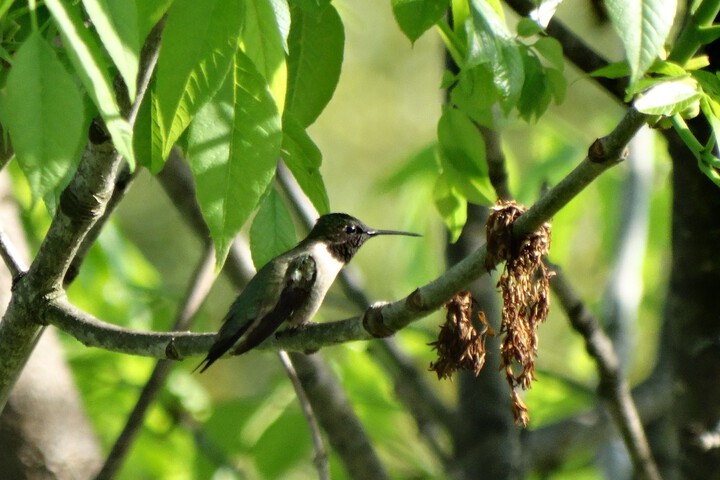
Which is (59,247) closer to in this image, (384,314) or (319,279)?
(384,314)

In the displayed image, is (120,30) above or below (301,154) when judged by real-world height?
above

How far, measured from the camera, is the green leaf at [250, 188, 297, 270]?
8.87ft

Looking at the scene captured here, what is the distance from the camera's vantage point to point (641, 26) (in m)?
1.71

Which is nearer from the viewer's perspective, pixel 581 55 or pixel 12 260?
pixel 12 260

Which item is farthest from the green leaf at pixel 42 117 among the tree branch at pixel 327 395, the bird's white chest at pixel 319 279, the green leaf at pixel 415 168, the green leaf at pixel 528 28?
the green leaf at pixel 415 168

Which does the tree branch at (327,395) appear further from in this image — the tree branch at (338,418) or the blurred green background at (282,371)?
the blurred green background at (282,371)

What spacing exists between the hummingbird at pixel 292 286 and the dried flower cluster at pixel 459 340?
599 mm

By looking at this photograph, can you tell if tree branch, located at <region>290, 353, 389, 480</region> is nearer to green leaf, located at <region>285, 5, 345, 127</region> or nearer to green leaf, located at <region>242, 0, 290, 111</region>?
green leaf, located at <region>285, 5, 345, 127</region>

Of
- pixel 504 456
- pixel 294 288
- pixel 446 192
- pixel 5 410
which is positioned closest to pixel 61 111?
pixel 446 192

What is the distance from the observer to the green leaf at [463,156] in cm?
274

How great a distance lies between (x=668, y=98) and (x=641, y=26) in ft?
0.80

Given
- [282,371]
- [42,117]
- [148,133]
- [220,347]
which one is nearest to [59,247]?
[148,133]

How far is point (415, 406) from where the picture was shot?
5.05m

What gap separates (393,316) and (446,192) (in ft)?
2.32
